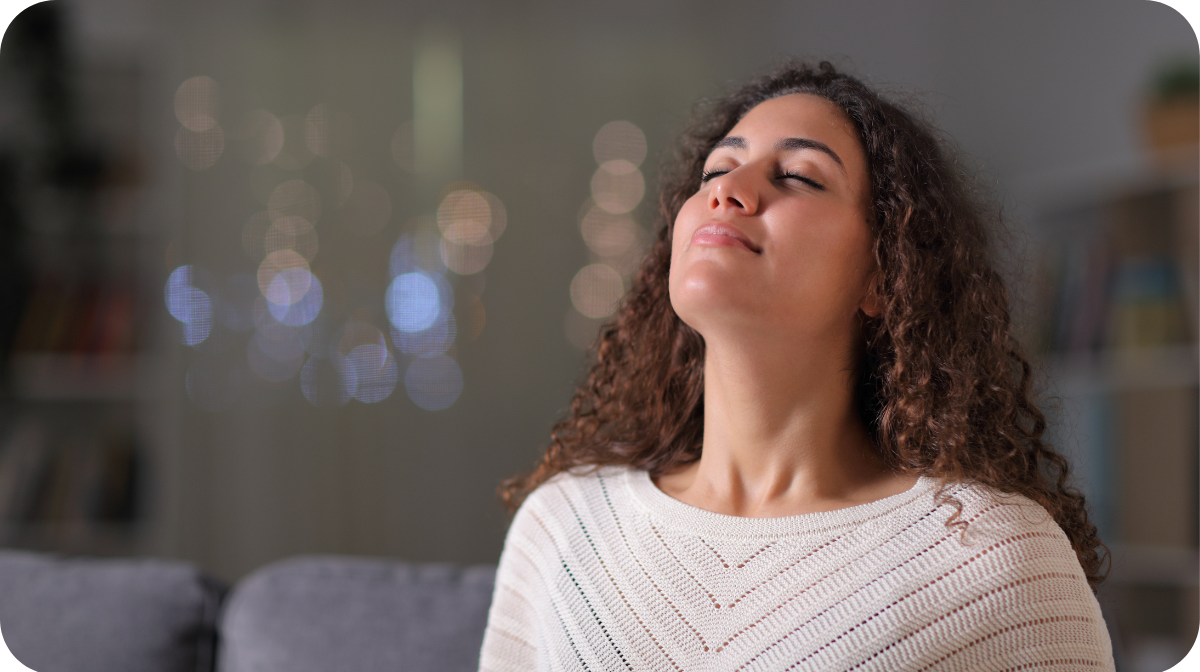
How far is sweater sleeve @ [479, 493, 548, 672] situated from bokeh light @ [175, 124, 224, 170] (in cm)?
233

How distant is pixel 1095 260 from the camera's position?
236 centimetres

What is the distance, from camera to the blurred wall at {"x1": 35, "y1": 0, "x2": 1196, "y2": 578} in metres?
2.80

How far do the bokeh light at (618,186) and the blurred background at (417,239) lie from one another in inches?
0.4

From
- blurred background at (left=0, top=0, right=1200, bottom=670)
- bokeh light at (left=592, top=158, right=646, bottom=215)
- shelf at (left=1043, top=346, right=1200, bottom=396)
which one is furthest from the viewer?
bokeh light at (left=592, top=158, right=646, bottom=215)

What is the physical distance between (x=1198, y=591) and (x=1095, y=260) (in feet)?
2.76

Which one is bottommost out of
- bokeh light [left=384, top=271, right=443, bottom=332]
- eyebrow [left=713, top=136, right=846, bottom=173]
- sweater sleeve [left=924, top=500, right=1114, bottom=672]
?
bokeh light [left=384, top=271, right=443, bottom=332]

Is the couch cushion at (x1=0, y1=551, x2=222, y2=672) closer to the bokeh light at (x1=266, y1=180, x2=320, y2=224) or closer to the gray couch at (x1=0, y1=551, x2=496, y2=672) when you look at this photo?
the gray couch at (x1=0, y1=551, x2=496, y2=672)

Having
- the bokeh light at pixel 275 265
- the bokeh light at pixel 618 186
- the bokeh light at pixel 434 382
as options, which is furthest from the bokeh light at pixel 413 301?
the bokeh light at pixel 618 186

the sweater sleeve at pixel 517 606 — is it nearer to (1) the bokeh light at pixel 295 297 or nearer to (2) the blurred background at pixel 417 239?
(2) the blurred background at pixel 417 239

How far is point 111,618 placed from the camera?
1.25 meters

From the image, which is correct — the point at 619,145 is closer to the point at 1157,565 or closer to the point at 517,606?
the point at 1157,565

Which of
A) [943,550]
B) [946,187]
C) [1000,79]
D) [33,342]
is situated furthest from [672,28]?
[943,550]

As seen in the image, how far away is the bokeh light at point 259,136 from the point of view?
10.1 feet

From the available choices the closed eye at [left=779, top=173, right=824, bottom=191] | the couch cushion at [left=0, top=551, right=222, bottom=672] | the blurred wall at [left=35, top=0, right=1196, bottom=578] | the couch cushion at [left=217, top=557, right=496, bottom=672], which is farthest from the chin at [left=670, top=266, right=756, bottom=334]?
the blurred wall at [left=35, top=0, right=1196, bottom=578]
